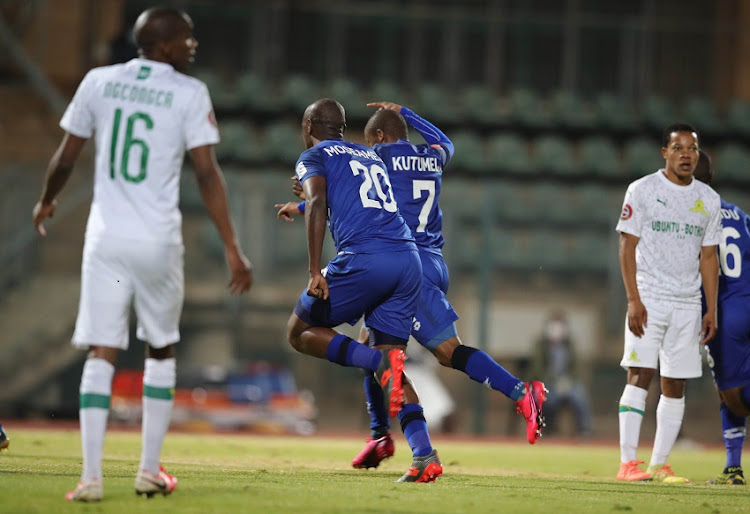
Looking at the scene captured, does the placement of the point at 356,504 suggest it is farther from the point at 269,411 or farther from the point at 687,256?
the point at 269,411

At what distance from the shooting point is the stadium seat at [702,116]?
2170 centimetres

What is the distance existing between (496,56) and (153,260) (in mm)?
19647

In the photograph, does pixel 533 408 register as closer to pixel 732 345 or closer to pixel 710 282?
pixel 710 282

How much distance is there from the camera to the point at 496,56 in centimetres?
2325

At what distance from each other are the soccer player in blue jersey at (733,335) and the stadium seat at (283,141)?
11.8 meters

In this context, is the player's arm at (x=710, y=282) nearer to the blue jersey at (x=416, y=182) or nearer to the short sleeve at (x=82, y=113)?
the blue jersey at (x=416, y=182)

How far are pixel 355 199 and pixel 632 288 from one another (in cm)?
189

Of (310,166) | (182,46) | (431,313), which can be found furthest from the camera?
(431,313)

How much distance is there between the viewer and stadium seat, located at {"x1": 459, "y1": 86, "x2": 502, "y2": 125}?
21547mm

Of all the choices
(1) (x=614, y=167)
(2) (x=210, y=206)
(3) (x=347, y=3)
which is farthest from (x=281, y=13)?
(2) (x=210, y=206)

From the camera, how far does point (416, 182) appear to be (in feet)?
21.5

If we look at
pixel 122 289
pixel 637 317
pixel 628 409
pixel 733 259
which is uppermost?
pixel 733 259

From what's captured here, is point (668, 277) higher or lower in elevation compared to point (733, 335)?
higher

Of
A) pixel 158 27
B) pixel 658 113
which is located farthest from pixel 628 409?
pixel 658 113
